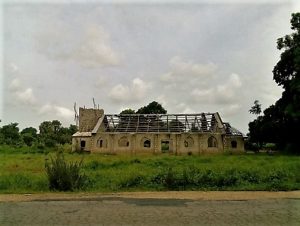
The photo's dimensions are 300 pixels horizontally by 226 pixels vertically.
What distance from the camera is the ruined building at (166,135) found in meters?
43.2

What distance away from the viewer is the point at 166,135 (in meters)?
43.9

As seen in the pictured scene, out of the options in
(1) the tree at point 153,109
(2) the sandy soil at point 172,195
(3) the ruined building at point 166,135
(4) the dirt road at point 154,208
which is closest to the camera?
(4) the dirt road at point 154,208

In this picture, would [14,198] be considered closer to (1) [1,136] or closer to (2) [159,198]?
(2) [159,198]

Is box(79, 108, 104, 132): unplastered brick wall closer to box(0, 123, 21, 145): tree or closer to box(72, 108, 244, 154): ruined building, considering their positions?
box(72, 108, 244, 154): ruined building

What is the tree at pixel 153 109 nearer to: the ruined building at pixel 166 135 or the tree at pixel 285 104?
the ruined building at pixel 166 135

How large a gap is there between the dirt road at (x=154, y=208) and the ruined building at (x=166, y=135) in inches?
1172

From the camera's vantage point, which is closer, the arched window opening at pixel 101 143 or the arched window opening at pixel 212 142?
the arched window opening at pixel 212 142

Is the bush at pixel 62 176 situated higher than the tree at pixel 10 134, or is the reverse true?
the tree at pixel 10 134

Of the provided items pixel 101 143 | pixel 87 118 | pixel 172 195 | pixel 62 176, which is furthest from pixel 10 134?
pixel 172 195

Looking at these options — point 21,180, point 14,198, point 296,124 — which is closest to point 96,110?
point 296,124

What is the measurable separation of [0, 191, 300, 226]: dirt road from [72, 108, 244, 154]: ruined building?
97.7 feet

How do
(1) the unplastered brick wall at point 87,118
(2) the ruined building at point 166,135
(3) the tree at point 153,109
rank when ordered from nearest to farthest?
1. (2) the ruined building at point 166,135
2. (1) the unplastered brick wall at point 87,118
3. (3) the tree at point 153,109

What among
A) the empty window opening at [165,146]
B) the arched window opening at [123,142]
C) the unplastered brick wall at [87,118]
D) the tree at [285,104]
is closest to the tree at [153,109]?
the unplastered brick wall at [87,118]

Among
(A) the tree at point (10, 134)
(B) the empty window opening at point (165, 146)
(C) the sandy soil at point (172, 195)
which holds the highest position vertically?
(A) the tree at point (10, 134)
